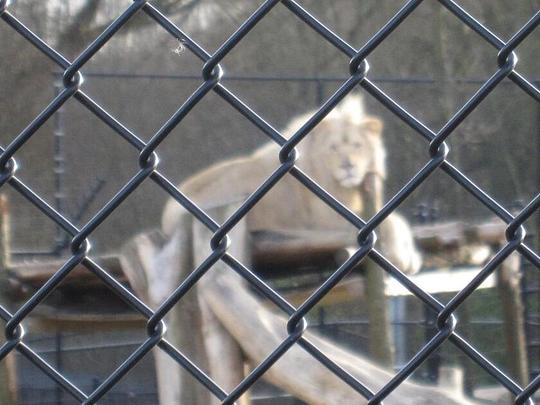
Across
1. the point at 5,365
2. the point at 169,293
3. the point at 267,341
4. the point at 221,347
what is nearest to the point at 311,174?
the point at 169,293

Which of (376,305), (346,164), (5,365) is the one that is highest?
(346,164)

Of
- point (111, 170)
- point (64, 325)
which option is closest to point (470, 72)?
point (111, 170)

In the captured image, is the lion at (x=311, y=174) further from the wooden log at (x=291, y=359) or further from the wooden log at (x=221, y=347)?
the wooden log at (x=291, y=359)

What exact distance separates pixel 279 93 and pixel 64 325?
18.1 feet

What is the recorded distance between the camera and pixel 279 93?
1125 centimetres

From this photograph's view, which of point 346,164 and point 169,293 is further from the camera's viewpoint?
point 346,164

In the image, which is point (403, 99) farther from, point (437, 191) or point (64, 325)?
point (64, 325)

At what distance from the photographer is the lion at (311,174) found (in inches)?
266

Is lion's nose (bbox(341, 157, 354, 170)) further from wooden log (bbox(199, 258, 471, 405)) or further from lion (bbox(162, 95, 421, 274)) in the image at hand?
wooden log (bbox(199, 258, 471, 405))

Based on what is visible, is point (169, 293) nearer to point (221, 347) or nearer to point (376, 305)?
point (221, 347)

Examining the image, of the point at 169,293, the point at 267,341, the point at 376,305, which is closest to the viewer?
the point at 267,341

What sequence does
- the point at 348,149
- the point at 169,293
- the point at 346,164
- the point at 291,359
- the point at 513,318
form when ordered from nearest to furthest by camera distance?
1. the point at 291,359
2. the point at 169,293
3. the point at 513,318
4. the point at 346,164
5. the point at 348,149

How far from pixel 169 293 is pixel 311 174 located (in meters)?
2.61

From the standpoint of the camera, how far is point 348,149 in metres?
7.11
